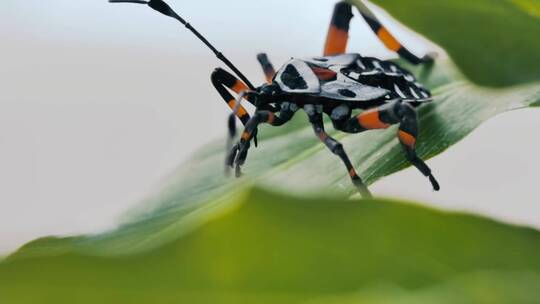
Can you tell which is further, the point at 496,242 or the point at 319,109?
the point at 319,109

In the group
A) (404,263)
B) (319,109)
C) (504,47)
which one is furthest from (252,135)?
(404,263)

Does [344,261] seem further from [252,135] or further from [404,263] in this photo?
[252,135]

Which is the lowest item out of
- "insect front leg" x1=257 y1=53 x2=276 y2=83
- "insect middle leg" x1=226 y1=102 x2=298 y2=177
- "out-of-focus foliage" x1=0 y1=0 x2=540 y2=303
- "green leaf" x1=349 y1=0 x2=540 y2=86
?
"insect front leg" x1=257 y1=53 x2=276 y2=83

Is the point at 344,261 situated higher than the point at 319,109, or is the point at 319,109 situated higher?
the point at 344,261

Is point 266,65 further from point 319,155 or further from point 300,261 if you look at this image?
point 300,261

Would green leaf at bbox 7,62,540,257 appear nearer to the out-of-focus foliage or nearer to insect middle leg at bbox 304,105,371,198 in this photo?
insect middle leg at bbox 304,105,371,198

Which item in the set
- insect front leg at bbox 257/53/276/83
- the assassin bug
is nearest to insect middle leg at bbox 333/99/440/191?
the assassin bug
